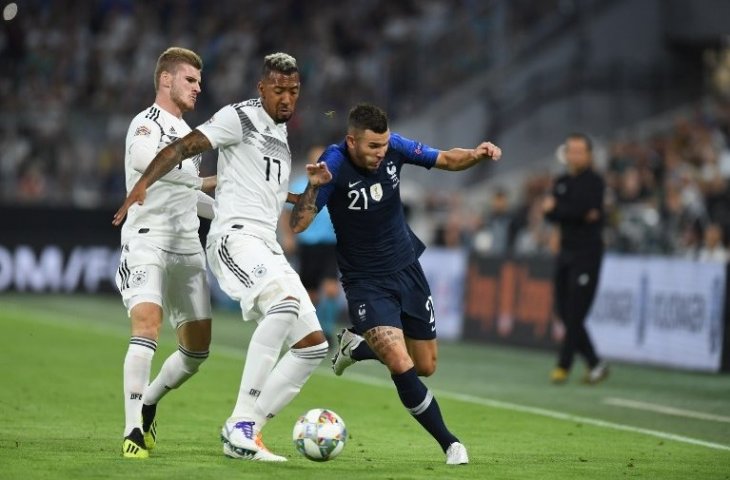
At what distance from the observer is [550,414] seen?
11773 mm

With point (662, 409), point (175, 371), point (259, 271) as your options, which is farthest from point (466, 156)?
point (662, 409)

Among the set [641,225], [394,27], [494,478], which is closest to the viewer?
[494,478]

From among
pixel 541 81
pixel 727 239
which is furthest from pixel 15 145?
pixel 727 239

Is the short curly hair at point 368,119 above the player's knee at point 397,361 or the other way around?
above

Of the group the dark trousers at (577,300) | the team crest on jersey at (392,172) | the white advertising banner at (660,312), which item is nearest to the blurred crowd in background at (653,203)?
the white advertising banner at (660,312)

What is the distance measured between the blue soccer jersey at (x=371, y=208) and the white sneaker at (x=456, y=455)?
128 cm

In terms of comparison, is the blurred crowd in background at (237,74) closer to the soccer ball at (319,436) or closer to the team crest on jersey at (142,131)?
the team crest on jersey at (142,131)

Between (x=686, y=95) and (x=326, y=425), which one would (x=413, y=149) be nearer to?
(x=326, y=425)

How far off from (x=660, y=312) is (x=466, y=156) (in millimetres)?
8262

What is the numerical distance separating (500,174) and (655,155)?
5.40m

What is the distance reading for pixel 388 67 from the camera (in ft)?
99.3

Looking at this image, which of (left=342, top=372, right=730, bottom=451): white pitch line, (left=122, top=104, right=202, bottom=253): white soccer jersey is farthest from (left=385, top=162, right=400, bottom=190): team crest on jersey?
(left=342, top=372, right=730, bottom=451): white pitch line

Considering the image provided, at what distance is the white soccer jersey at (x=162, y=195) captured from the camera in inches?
340

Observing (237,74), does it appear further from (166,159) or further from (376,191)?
(166,159)
